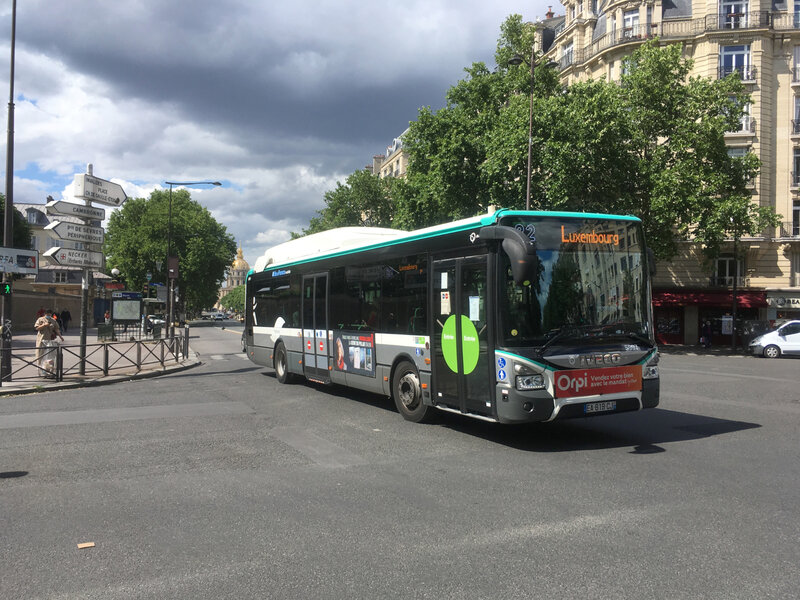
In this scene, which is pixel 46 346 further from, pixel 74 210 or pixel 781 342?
pixel 781 342

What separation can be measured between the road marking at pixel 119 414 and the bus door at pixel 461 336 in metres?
3.85

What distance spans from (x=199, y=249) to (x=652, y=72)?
5198cm

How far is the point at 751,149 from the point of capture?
114 feet

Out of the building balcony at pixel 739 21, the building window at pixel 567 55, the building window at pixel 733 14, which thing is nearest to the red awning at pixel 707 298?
the building balcony at pixel 739 21

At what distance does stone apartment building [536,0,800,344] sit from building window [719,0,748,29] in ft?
0.17

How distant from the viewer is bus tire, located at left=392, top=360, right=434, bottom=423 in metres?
9.23

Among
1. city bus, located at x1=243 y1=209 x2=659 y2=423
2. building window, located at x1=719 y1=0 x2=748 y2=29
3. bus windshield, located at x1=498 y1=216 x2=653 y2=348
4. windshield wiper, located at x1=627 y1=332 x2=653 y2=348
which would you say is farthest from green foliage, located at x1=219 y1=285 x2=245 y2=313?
windshield wiper, located at x1=627 y1=332 x2=653 y2=348

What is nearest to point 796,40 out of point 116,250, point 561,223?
point 561,223

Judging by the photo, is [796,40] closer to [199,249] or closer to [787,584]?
[787,584]

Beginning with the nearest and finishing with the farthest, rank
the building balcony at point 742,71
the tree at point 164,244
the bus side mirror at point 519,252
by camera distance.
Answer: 1. the bus side mirror at point 519,252
2. the building balcony at point 742,71
3. the tree at point 164,244

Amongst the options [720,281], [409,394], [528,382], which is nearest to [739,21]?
[720,281]

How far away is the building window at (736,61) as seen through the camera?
35062 mm

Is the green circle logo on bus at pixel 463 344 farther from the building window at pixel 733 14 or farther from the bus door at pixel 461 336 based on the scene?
the building window at pixel 733 14

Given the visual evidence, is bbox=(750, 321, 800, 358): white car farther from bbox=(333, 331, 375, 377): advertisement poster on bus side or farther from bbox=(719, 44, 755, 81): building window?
bbox=(333, 331, 375, 377): advertisement poster on bus side
